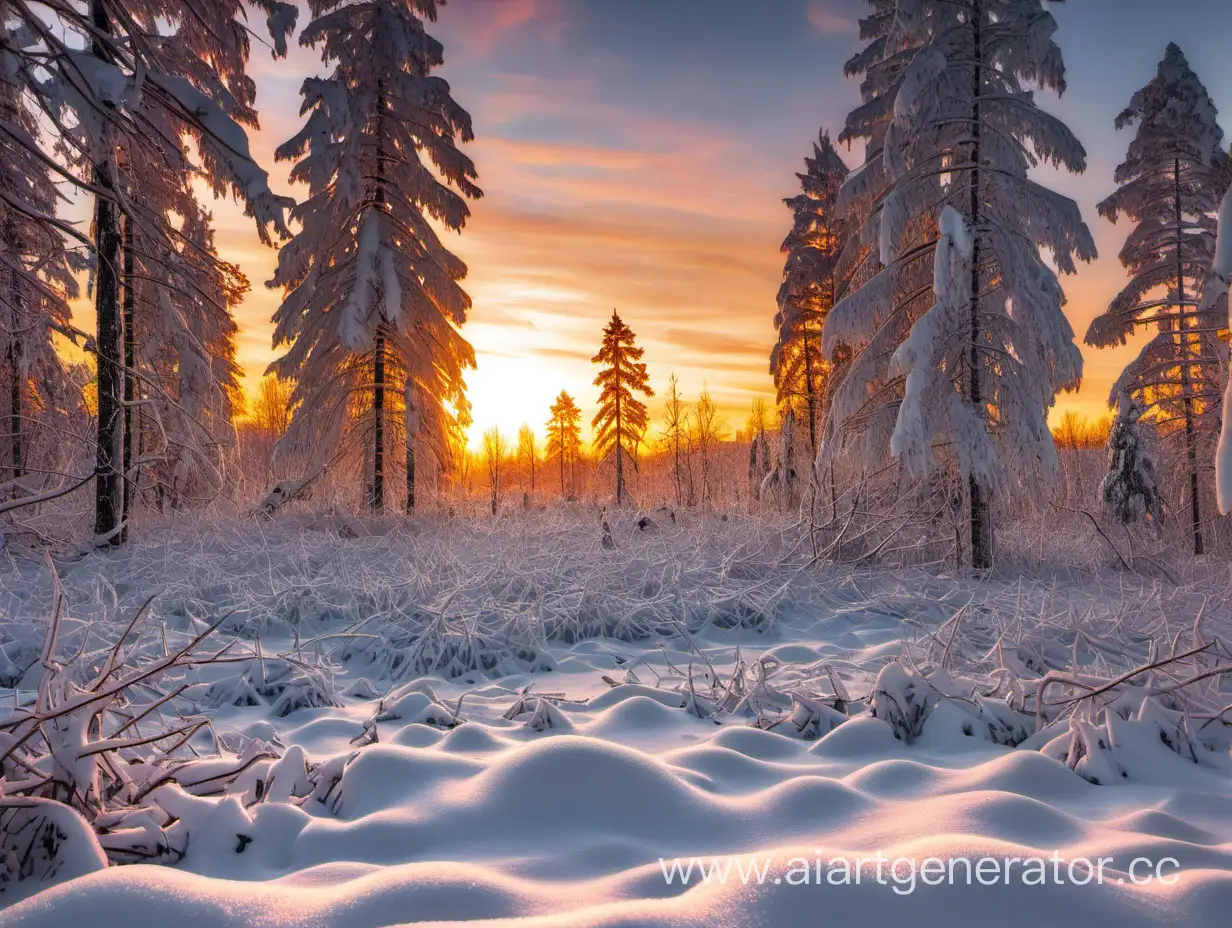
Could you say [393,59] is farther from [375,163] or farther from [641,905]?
[641,905]

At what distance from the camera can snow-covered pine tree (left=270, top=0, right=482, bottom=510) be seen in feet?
Answer: 40.0

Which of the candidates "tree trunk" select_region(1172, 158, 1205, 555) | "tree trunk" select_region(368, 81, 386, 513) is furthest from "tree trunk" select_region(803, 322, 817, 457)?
"tree trunk" select_region(368, 81, 386, 513)

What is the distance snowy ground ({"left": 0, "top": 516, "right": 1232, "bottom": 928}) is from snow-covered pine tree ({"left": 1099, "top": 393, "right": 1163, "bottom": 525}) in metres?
10.9

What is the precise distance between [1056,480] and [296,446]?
12.8m

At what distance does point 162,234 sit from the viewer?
261 cm

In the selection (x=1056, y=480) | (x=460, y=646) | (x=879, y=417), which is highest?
(x=879, y=417)

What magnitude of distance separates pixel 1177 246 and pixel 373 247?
17.3 metres

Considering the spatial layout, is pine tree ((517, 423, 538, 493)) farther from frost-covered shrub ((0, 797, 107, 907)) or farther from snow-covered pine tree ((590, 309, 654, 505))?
frost-covered shrub ((0, 797, 107, 907))

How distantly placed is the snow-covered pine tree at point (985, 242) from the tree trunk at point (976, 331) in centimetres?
2

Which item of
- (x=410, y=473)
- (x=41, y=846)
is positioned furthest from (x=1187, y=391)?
(x=41, y=846)

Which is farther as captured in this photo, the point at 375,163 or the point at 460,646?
the point at 375,163

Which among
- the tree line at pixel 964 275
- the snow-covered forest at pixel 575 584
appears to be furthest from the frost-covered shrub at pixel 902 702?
the tree line at pixel 964 275

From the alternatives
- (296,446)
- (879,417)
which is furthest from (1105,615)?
(296,446)

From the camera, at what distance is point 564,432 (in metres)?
46.6
